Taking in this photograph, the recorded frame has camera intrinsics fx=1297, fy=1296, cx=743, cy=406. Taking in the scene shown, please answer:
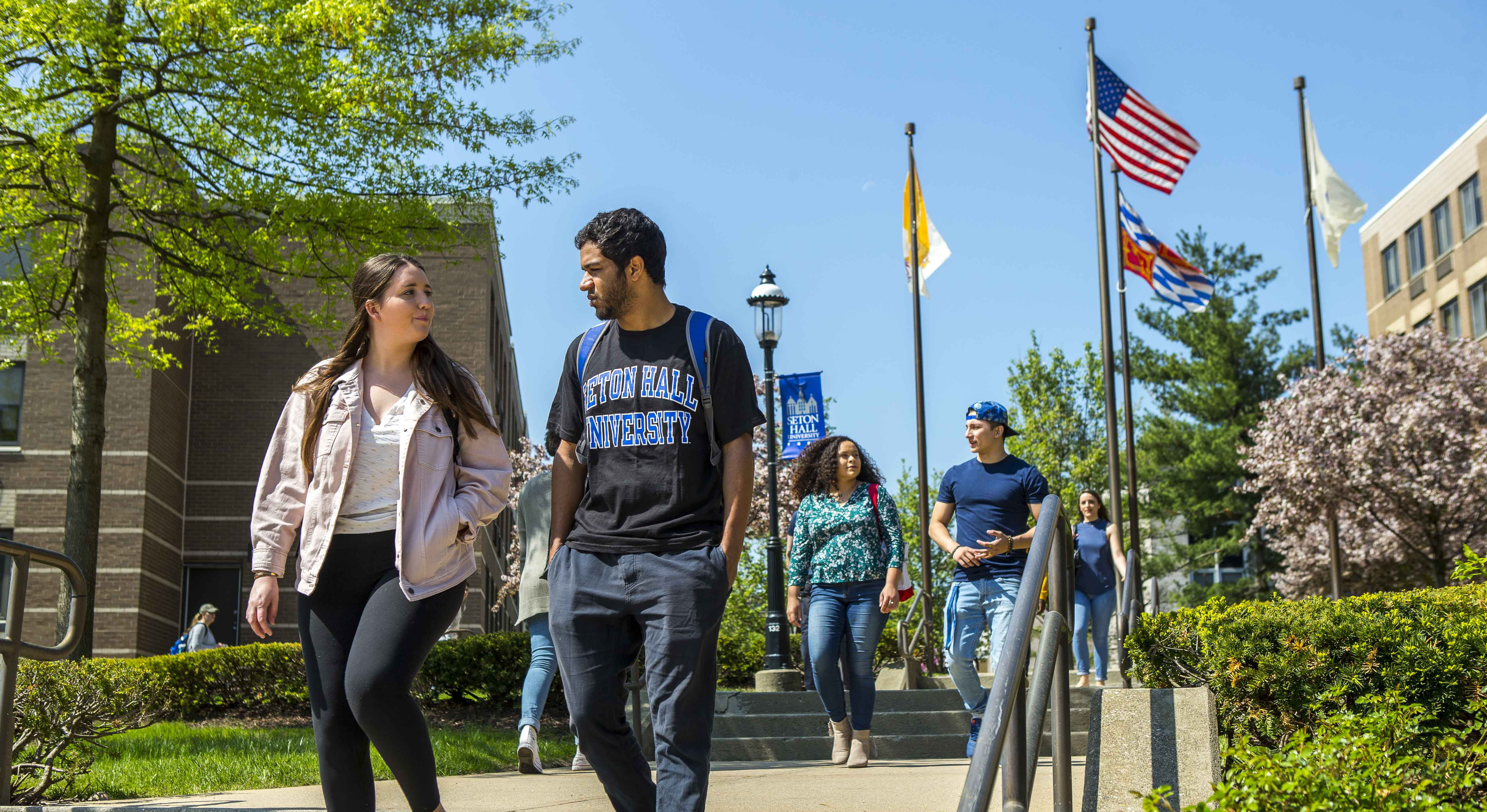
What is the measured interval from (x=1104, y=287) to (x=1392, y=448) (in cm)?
980

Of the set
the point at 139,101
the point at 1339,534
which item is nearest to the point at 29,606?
the point at 139,101

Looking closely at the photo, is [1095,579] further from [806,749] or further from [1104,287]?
[1104,287]

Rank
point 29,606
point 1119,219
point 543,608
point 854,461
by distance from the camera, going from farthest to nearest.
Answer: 1. point 29,606
2. point 1119,219
3. point 854,461
4. point 543,608

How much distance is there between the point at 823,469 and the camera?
25.0 feet

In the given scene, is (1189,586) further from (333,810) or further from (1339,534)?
(333,810)

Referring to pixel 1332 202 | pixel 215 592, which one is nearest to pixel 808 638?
pixel 1332 202

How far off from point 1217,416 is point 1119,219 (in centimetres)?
2065

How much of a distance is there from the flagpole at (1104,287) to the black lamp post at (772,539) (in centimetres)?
645

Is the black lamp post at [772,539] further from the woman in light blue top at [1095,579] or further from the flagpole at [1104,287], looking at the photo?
the flagpole at [1104,287]

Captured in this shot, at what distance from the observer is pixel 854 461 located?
7.57 metres

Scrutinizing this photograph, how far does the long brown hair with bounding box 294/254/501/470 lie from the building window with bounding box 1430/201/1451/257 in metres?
44.7

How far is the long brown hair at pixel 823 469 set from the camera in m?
7.62

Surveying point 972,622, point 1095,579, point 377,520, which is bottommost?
point 972,622

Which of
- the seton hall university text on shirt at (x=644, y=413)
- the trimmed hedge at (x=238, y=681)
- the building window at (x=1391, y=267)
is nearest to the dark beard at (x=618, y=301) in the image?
the seton hall university text on shirt at (x=644, y=413)
